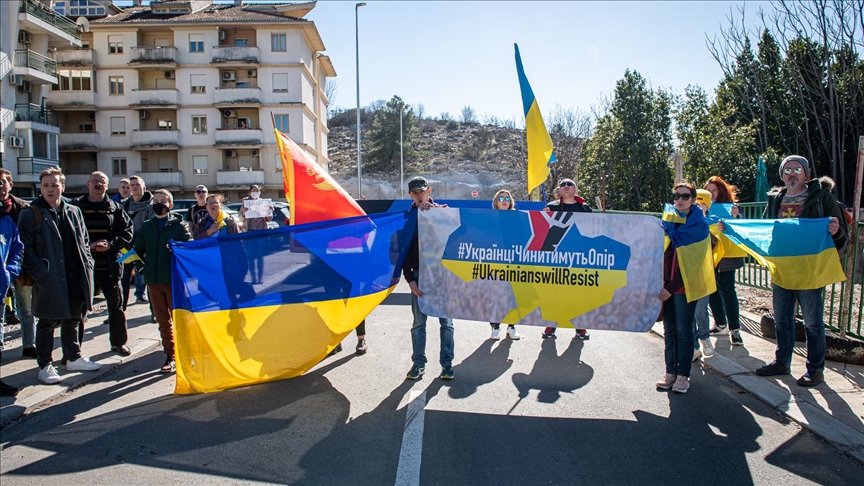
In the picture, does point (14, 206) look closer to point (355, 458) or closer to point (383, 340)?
point (383, 340)

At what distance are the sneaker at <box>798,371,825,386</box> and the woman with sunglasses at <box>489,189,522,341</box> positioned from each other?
296cm

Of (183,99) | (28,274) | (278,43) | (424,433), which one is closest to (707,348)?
(424,433)

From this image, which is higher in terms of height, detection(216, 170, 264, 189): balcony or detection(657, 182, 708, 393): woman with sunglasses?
detection(216, 170, 264, 189): balcony

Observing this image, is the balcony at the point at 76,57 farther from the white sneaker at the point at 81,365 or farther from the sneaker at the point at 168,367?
the sneaker at the point at 168,367

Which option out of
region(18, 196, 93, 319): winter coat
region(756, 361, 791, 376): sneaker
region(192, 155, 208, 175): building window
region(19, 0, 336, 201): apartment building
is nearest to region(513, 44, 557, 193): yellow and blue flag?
region(756, 361, 791, 376): sneaker

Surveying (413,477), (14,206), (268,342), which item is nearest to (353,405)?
(268,342)

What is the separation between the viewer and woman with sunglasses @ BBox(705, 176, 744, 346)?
6.93 metres

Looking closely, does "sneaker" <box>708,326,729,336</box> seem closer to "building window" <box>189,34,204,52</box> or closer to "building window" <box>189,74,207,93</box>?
"building window" <box>189,74,207,93</box>

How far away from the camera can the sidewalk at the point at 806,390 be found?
4.45 meters

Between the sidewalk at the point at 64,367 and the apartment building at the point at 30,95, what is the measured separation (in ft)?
109

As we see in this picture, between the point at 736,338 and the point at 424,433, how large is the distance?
4.35 m

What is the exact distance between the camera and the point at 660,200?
867 inches

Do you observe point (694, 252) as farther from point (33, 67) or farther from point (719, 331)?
point (33, 67)

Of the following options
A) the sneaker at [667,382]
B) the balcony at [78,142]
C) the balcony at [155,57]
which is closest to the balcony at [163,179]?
the balcony at [78,142]
